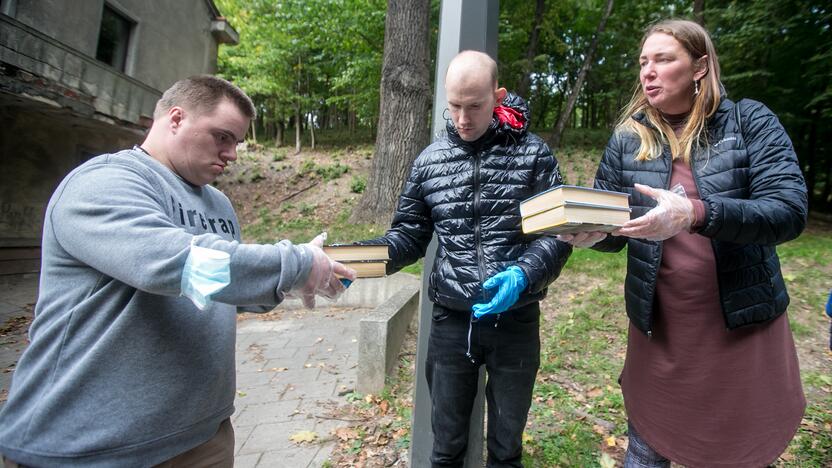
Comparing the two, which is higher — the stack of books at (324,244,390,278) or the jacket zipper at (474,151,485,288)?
the jacket zipper at (474,151,485,288)

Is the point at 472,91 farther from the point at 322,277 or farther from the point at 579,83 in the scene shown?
the point at 579,83

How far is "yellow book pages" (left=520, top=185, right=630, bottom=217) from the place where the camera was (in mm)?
1244

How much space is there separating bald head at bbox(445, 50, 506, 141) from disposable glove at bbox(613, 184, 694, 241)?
767mm

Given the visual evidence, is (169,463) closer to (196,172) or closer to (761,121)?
(196,172)

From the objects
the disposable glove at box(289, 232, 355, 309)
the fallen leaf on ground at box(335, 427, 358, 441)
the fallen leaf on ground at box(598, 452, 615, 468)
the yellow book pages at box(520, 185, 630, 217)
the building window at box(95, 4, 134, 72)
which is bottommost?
the fallen leaf on ground at box(335, 427, 358, 441)

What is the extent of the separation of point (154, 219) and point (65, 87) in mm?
8503

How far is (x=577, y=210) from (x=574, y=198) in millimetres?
55

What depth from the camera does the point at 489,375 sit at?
6.40ft

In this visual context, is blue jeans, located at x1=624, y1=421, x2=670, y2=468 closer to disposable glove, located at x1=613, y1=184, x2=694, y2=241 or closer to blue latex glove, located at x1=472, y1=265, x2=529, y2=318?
blue latex glove, located at x1=472, y1=265, x2=529, y2=318

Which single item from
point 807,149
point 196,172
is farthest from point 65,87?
point 807,149

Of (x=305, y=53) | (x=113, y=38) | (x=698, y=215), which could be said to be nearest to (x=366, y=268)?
(x=698, y=215)

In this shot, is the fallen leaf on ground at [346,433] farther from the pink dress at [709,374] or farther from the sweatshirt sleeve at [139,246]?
the sweatshirt sleeve at [139,246]

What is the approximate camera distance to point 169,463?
1.38 metres

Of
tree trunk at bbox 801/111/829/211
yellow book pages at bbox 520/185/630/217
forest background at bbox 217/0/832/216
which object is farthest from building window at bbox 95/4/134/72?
tree trunk at bbox 801/111/829/211
